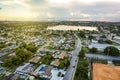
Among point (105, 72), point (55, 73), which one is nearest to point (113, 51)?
point (105, 72)

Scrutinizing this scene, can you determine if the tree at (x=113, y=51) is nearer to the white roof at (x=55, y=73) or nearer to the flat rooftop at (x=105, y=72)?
the flat rooftop at (x=105, y=72)

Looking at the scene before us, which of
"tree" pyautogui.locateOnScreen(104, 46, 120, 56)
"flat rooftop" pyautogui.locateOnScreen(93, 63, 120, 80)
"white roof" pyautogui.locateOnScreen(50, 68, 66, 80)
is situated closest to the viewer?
"white roof" pyautogui.locateOnScreen(50, 68, 66, 80)

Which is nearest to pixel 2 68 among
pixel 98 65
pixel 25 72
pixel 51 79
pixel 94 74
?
pixel 25 72

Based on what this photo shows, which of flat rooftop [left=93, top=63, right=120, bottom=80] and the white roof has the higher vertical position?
the white roof

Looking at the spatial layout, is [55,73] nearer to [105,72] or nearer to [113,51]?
[105,72]

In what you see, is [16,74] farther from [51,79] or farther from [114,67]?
[114,67]

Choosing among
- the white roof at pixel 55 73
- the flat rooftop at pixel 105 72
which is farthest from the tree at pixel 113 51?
the white roof at pixel 55 73

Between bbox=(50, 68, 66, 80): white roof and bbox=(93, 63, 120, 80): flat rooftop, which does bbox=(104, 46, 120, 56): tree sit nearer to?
bbox=(93, 63, 120, 80): flat rooftop

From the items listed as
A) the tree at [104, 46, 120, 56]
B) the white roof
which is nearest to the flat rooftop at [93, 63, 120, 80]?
the tree at [104, 46, 120, 56]

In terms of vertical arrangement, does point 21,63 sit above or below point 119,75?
above
